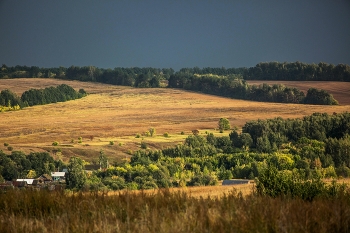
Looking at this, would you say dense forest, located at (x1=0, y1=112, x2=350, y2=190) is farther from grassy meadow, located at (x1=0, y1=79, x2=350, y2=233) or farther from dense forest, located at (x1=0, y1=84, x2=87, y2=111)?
dense forest, located at (x1=0, y1=84, x2=87, y2=111)

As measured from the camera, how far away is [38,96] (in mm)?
62438

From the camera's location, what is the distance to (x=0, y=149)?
41.0 metres

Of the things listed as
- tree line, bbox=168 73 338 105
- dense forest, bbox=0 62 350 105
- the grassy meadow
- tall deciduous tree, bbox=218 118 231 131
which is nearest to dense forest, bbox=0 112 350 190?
the grassy meadow

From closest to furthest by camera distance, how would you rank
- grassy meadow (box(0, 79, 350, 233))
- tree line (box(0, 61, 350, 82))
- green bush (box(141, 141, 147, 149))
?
grassy meadow (box(0, 79, 350, 233)), green bush (box(141, 141, 147, 149)), tree line (box(0, 61, 350, 82))

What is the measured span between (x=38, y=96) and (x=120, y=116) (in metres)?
9.64

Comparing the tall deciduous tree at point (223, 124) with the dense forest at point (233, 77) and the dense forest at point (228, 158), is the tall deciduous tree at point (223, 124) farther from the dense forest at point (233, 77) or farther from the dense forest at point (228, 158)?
the dense forest at point (233, 77)

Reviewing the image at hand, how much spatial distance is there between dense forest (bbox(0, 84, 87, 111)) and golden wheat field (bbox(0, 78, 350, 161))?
1110 millimetres

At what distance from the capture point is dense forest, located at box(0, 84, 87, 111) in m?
56.6

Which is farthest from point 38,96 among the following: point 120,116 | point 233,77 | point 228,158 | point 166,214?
point 166,214

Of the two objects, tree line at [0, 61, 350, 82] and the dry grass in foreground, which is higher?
tree line at [0, 61, 350, 82]

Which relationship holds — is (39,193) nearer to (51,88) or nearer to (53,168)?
(53,168)

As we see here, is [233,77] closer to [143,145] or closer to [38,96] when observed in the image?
[38,96]

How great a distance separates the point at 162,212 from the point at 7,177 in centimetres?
2757

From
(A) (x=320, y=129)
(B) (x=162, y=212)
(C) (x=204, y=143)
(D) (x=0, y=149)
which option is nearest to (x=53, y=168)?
(D) (x=0, y=149)
